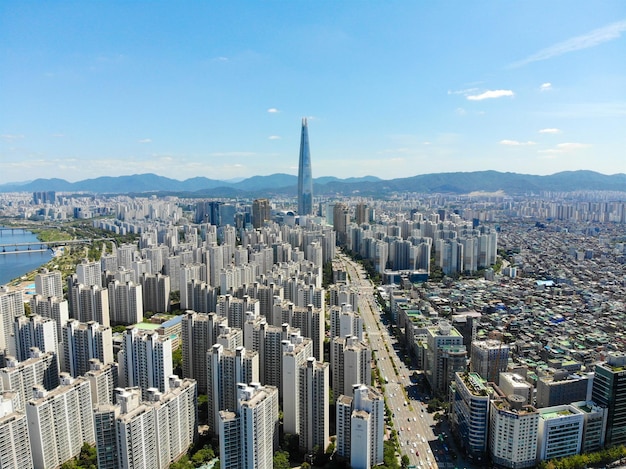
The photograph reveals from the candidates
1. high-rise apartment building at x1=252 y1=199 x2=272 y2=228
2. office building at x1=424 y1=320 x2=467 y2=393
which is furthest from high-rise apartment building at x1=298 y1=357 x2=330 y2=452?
high-rise apartment building at x1=252 y1=199 x2=272 y2=228

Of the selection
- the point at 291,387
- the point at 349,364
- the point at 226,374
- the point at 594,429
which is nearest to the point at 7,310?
the point at 226,374

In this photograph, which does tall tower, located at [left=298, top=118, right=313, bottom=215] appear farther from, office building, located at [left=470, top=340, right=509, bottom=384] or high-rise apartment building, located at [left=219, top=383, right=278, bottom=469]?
high-rise apartment building, located at [left=219, top=383, right=278, bottom=469]

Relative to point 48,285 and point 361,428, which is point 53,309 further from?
point 361,428

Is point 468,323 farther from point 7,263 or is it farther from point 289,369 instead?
point 7,263

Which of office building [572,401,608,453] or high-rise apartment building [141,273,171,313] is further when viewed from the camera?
high-rise apartment building [141,273,171,313]

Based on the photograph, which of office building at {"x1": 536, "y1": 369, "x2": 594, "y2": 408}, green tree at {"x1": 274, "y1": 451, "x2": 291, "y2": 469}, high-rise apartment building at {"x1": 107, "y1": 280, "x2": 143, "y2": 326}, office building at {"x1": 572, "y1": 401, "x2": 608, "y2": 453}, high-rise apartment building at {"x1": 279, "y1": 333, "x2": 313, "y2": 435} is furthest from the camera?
high-rise apartment building at {"x1": 107, "y1": 280, "x2": 143, "y2": 326}

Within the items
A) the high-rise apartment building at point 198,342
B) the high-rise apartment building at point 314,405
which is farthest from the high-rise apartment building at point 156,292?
the high-rise apartment building at point 314,405
